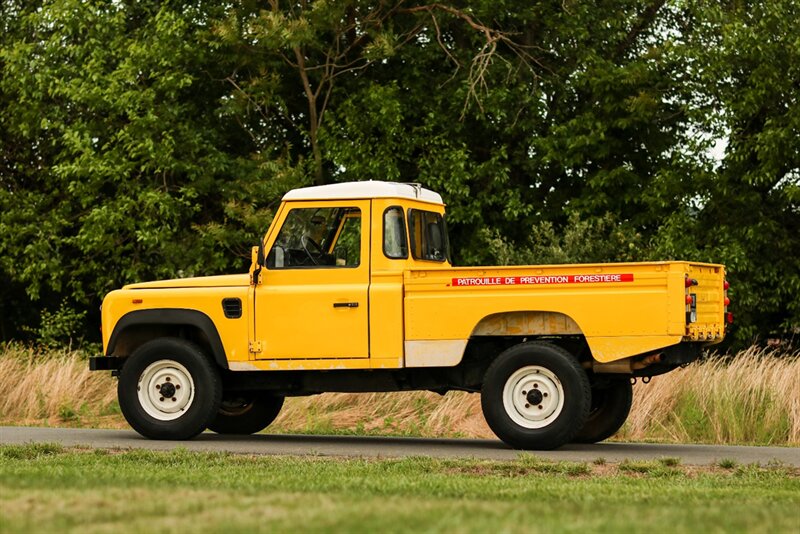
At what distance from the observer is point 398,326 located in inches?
578

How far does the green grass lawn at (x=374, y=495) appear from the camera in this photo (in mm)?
7457

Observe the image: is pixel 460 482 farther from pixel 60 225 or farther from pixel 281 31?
pixel 60 225

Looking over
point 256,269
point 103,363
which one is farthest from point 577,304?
point 103,363

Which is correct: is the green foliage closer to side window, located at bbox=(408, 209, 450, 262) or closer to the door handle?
side window, located at bbox=(408, 209, 450, 262)

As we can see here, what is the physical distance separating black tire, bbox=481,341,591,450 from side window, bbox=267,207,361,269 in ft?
6.49

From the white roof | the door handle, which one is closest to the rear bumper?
the white roof

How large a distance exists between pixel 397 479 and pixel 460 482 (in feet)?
1.50

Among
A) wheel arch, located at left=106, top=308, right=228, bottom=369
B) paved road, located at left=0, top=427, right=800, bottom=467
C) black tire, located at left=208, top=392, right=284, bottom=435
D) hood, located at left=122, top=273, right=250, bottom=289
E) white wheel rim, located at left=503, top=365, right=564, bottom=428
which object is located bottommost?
paved road, located at left=0, top=427, right=800, bottom=467

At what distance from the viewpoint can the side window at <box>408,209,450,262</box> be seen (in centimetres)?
1529

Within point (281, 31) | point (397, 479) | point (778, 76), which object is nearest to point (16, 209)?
point (281, 31)

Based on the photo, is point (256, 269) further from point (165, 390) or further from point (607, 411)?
point (607, 411)

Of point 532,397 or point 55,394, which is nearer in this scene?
point 532,397

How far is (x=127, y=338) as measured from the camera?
632 inches

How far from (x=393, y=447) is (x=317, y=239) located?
2220mm
